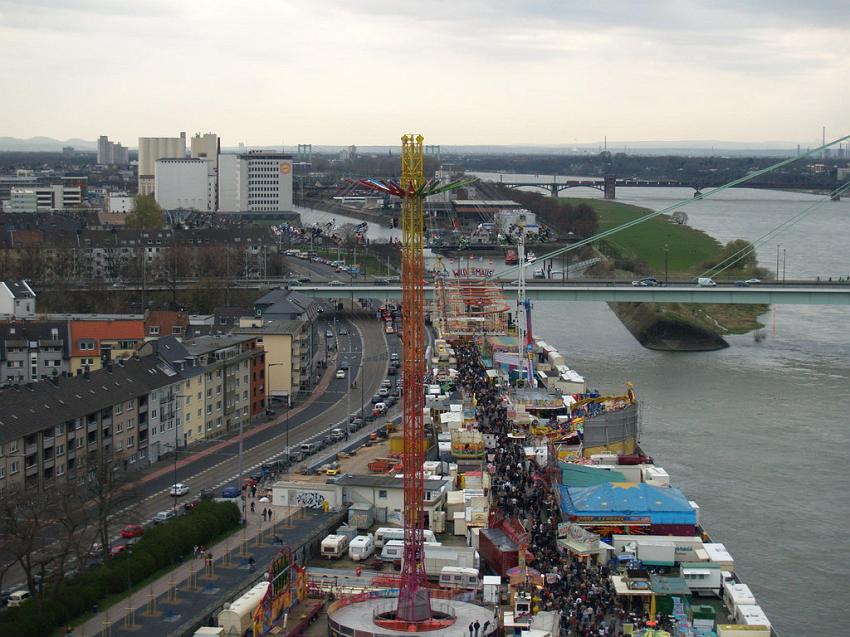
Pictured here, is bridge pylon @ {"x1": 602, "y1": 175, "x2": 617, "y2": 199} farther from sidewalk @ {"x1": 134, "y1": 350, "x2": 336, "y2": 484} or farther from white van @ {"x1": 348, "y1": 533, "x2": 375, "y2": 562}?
white van @ {"x1": 348, "y1": 533, "x2": 375, "y2": 562}

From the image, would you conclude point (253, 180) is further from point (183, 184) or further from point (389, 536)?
point (389, 536)

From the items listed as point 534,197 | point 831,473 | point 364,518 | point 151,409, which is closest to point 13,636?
point 364,518

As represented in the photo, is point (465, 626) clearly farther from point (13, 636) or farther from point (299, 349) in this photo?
point (299, 349)

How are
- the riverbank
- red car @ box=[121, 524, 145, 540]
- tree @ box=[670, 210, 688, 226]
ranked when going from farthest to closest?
tree @ box=[670, 210, 688, 226] < the riverbank < red car @ box=[121, 524, 145, 540]

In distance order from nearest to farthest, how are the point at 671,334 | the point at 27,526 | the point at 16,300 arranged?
the point at 27,526
the point at 16,300
the point at 671,334

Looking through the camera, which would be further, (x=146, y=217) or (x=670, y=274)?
(x=146, y=217)

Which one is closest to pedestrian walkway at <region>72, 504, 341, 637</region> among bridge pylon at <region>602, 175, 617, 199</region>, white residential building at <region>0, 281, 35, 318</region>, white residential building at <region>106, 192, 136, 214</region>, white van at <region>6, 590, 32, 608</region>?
white van at <region>6, 590, 32, 608</region>

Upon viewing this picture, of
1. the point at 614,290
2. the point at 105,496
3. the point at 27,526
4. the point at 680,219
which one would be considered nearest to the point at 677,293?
the point at 614,290
